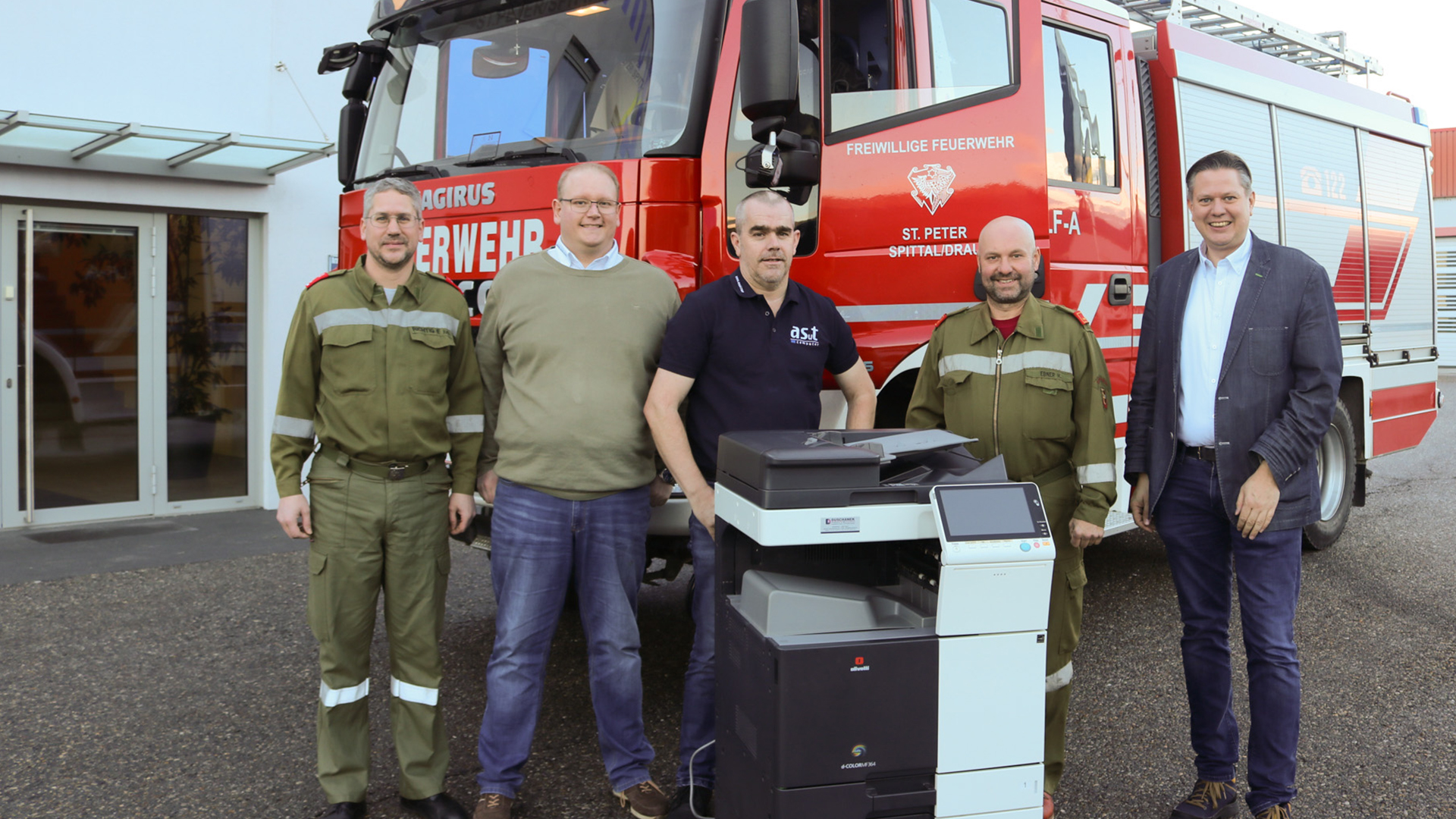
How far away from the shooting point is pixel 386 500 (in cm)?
313

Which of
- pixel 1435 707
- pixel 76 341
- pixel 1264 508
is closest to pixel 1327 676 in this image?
pixel 1435 707

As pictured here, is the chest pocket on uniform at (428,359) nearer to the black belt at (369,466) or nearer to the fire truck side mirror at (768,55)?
the black belt at (369,466)

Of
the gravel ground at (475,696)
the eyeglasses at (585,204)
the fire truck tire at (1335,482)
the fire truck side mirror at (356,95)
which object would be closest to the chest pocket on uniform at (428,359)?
the eyeglasses at (585,204)

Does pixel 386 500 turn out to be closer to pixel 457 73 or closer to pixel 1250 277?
pixel 457 73

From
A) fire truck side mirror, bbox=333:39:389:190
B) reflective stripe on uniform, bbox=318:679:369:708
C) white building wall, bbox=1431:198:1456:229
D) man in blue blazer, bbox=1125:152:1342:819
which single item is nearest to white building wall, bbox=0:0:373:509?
fire truck side mirror, bbox=333:39:389:190

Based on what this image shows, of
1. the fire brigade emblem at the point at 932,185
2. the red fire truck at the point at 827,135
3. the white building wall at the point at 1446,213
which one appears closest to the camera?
the red fire truck at the point at 827,135

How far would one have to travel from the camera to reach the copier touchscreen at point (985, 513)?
2.36 metres

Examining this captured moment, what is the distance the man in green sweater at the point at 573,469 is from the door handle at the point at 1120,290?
213 cm

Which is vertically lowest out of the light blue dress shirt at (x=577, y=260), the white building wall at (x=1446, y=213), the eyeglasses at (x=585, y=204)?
the light blue dress shirt at (x=577, y=260)

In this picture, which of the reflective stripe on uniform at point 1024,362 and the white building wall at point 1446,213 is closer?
the reflective stripe on uniform at point 1024,362

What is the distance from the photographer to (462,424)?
10.9 ft

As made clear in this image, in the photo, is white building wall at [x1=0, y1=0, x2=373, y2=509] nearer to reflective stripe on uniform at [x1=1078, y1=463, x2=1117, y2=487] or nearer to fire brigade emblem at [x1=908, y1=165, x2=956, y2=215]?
fire brigade emblem at [x1=908, y1=165, x2=956, y2=215]

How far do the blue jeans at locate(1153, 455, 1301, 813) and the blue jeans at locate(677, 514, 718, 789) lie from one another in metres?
1.41

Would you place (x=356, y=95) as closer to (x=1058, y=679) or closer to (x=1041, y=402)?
(x=1041, y=402)
